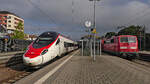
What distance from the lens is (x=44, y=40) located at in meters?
10.6

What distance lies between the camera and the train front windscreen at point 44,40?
9798 mm

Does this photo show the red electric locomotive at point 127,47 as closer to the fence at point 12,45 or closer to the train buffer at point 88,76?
the train buffer at point 88,76

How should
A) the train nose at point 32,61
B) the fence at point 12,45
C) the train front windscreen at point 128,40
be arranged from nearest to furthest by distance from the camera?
the train nose at point 32,61 < the fence at point 12,45 < the train front windscreen at point 128,40

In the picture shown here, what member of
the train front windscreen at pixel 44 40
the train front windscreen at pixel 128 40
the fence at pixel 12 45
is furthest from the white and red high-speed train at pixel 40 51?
the train front windscreen at pixel 128 40

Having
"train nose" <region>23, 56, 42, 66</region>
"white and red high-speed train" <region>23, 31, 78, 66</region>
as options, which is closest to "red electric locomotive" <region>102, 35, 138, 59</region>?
"white and red high-speed train" <region>23, 31, 78, 66</region>

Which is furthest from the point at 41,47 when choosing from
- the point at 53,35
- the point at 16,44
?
the point at 16,44

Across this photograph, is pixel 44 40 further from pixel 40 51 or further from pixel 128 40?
pixel 128 40

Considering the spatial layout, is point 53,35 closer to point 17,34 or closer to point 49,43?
point 49,43

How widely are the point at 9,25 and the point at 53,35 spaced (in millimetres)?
69928

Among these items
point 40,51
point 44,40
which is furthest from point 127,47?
point 40,51

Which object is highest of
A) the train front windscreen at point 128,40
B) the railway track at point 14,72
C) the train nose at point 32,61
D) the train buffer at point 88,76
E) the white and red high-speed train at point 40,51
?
the train front windscreen at point 128,40

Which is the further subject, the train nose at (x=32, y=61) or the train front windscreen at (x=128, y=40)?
the train front windscreen at (x=128, y=40)

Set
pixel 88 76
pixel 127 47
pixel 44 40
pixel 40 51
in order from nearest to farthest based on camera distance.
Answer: pixel 88 76
pixel 40 51
pixel 44 40
pixel 127 47

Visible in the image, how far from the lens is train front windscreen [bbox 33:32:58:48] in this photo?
32.1 feet
